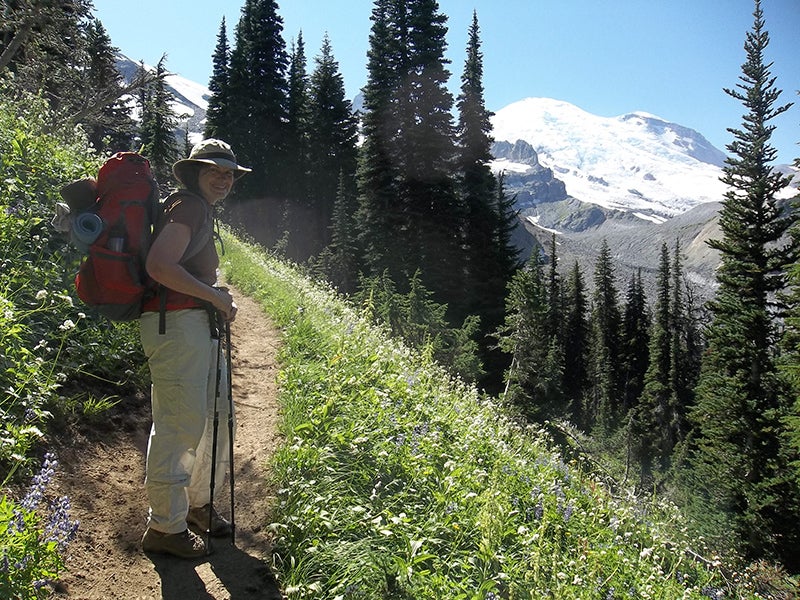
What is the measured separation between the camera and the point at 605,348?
67.1 m

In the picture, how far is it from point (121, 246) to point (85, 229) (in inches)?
7.7

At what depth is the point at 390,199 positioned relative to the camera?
3344 cm

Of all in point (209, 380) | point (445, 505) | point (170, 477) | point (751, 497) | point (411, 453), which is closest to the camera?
point (170, 477)

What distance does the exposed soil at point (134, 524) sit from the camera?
291cm

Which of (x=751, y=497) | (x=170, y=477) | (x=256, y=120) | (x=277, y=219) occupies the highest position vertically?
(x=256, y=120)

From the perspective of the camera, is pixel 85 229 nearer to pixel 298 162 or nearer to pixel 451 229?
pixel 451 229

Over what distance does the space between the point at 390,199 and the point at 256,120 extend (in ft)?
45.0

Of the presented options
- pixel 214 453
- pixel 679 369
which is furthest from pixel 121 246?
pixel 679 369

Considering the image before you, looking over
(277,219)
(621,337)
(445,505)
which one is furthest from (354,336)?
(621,337)

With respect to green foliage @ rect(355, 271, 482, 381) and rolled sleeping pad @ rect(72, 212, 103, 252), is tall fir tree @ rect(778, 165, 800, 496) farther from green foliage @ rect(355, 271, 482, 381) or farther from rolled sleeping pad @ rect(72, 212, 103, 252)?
rolled sleeping pad @ rect(72, 212, 103, 252)

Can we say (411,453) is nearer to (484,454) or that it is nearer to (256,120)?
(484,454)

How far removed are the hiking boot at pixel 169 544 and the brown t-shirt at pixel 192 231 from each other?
4.46 ft

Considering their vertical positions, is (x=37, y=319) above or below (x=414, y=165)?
below

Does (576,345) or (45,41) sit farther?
(576,345)
